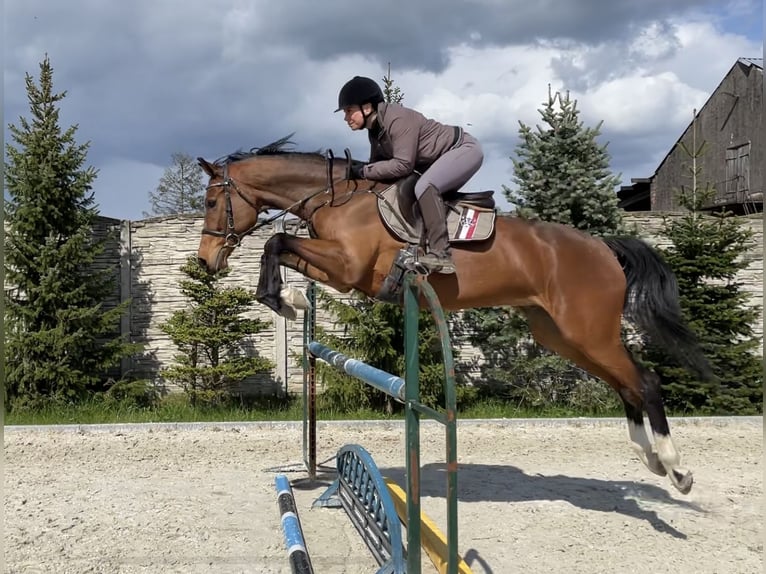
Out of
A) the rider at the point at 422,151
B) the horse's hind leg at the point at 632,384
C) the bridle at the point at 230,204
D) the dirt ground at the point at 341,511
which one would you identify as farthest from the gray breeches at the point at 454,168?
the dirt ground at the point at 341,511

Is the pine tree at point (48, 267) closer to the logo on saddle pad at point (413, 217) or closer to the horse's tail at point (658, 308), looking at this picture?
the logo on saddle pad at point (413, 217)

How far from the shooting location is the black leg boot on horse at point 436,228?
3.05 metres

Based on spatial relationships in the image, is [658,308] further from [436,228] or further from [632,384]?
[436,228]

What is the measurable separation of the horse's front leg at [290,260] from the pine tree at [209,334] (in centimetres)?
422

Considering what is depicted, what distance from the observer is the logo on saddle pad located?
10.4 feet

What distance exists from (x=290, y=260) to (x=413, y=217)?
0.62m

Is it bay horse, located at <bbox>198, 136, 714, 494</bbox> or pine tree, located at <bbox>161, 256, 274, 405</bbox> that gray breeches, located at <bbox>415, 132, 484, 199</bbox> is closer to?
bay horse, located at <bbox>198, 136, 714, 494</bbox>

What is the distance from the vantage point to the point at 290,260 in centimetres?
312

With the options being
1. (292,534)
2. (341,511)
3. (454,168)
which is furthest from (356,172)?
(341,511)

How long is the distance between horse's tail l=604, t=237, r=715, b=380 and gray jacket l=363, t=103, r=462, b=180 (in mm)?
1288

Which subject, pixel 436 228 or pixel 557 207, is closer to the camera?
pixel 436 228

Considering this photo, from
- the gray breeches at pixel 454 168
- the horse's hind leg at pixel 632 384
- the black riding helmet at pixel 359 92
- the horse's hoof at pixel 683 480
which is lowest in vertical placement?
the horse's hoof at pixel 683 480

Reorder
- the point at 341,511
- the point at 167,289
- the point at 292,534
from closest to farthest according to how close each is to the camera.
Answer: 1. the point at 292,534
2. the point at 341,511
3. the point at 167,289

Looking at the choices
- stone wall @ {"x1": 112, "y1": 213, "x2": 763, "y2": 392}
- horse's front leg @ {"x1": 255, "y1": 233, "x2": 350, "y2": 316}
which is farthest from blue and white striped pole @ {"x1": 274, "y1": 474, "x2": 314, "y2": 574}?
stone wall @ {"x1": 112, "y1": 213, "x2": 763, "y2": 392}
